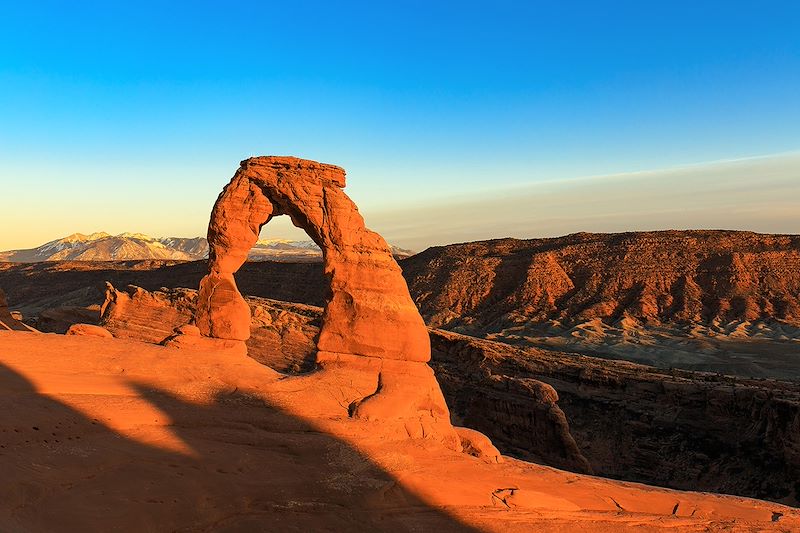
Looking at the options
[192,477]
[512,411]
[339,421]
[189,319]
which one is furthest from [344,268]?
[189,319]

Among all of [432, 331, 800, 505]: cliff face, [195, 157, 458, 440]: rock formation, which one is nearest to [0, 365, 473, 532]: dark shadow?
[195, 157, 458, 440]: rock formation

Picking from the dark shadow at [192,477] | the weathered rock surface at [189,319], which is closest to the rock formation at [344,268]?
the dark shadow at [192,477]

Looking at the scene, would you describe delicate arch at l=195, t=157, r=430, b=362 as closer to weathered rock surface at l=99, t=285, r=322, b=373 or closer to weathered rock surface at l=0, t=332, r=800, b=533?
weathered rock surface at l=0, t=332, r=800, b=533

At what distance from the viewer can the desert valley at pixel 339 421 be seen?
6930 mm

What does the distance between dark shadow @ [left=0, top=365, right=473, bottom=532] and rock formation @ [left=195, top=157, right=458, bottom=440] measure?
9.79 feet

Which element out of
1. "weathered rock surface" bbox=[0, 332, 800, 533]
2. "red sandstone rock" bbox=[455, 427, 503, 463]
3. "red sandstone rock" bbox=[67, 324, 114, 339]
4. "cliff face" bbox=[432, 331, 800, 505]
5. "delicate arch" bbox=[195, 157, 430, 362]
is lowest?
"cliff face" bbox=[432, 331, 800, 505]

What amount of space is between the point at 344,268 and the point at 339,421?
3616 mm

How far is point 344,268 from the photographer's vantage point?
12.2 meters

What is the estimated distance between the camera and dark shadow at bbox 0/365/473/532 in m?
5.95

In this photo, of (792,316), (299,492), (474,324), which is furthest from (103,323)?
(792,316)

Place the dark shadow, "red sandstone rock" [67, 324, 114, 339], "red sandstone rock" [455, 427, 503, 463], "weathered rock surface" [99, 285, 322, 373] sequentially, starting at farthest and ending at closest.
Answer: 1. "weathered rock surface" [99, 285, 322, 373]
2. "red sandstone rock" [67, 324, 114, 339]
3. "red sandstone rock" [455, 427, 503, 463]
4. the dark shadow

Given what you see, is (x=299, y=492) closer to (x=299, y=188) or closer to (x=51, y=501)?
(x=51, y=501)

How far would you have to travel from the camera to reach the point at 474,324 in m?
47.4

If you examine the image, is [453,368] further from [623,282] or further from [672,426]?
[623,282]
